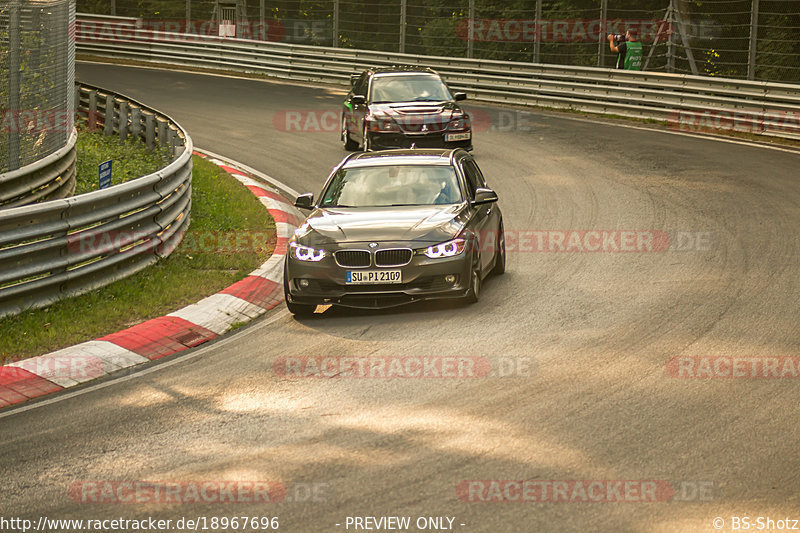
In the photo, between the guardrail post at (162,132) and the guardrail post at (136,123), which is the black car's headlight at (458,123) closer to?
the guardrail post at (162,132)

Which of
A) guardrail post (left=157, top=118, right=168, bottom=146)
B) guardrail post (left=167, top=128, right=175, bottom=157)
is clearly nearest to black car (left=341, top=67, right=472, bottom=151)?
guardrail post (left=157, top=118, right=168, bottom=146)

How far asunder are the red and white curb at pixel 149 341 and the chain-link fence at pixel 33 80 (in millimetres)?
2890

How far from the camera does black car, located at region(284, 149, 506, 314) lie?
10.6 m

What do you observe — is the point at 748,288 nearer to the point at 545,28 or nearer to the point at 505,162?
the point at 505,162

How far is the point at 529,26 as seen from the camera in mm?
33031

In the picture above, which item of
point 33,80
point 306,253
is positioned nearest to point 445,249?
point 306,253

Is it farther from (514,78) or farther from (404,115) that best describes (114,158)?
(514,78)

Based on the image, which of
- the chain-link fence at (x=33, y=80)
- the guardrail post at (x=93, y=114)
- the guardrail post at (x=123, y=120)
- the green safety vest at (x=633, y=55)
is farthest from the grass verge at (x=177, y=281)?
the green safety vest at (x=633, y=55)

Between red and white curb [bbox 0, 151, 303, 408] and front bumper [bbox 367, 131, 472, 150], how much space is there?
7.13 m

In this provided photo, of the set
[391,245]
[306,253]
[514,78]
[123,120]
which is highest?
[514,78]

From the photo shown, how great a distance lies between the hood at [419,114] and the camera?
20.0 metres

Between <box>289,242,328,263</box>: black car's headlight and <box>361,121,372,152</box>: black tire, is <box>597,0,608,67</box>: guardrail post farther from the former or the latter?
<box>289,242,328,263</box>: black car's headlight

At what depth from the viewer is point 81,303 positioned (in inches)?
427

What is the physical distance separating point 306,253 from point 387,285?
2.88ft
